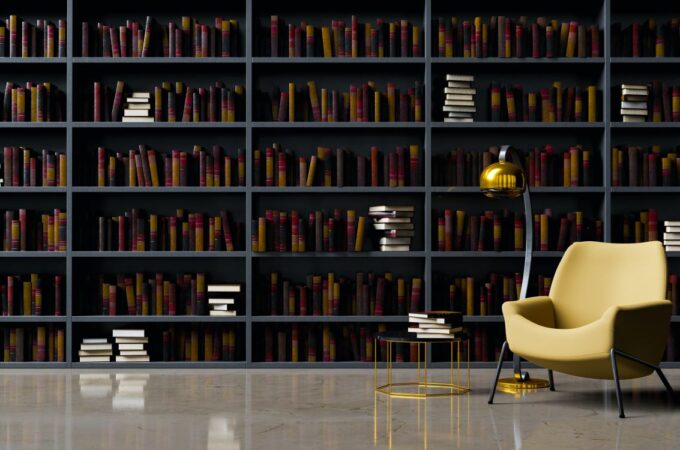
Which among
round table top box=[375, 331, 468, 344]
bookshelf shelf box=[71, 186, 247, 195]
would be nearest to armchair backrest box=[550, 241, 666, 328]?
round table top box=[375, 331, 468, 344]

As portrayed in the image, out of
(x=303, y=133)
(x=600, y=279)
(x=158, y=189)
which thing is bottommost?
(x=600, y=279)

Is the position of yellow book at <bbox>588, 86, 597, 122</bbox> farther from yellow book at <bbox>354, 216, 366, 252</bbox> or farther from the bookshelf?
yellow book at <bbox>354, 216, 366, 252</bbox>

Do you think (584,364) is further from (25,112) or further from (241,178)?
(25,112)

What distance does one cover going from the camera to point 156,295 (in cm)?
619

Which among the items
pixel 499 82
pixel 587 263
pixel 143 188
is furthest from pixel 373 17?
pixel 587 263

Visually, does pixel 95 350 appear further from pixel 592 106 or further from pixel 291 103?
pixel 592 106

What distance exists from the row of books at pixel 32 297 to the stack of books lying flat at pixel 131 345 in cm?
43

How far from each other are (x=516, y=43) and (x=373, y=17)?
3.47ft

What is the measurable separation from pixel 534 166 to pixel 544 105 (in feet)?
1.37

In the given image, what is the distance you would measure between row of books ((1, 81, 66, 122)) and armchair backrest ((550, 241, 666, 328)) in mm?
3468

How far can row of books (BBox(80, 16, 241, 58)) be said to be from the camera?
6.23 m

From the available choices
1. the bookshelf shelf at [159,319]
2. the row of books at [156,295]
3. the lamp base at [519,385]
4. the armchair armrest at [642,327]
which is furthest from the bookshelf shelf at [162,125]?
the armchair armrest at [642,327]

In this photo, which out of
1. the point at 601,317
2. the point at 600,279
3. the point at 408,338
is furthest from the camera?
the point at 600,279

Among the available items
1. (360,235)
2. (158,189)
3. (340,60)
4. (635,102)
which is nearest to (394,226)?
(360,235)
